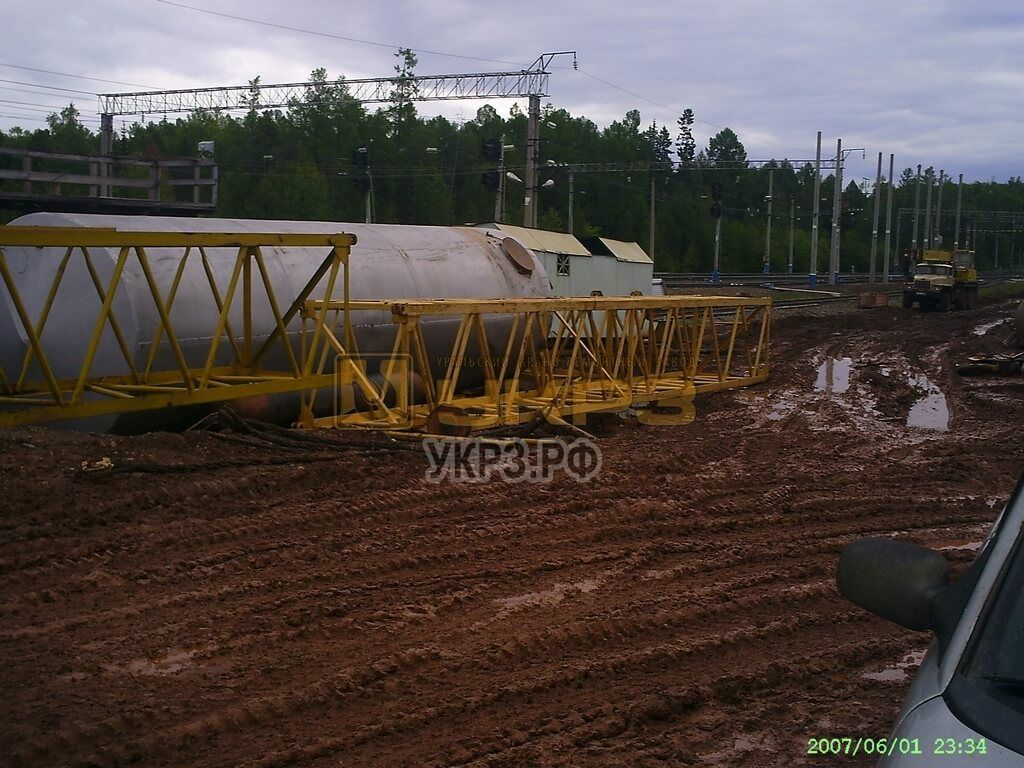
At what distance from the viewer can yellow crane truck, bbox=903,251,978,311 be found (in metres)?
43.2

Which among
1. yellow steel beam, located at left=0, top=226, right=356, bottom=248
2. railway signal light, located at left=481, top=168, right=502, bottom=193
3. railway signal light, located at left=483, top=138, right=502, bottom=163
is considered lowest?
yellow steel beam, located at left=0, top=226, right=356, bottom=248

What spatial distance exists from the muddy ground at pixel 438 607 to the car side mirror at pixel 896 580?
7.30 feet

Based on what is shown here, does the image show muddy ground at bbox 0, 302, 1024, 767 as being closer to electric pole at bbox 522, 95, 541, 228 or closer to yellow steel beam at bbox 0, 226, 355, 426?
yellow steel beam at bbox 0, 226, 355, 426

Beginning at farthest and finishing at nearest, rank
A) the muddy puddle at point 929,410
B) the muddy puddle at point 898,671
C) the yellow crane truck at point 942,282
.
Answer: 1. the yellow crane truck at point 942,282
2. the muddy puddle at point 929,410
3. the muddy puddle at point 898,671

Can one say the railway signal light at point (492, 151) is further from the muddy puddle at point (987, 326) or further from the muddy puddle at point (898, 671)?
the muddy puddle at point (898, 671)

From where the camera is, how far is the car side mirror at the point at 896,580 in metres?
2.75

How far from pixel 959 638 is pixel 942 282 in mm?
44679

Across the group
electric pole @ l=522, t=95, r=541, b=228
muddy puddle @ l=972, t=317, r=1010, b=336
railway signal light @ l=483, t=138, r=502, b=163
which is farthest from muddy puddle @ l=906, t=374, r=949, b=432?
railway signal light @ l=483, t=138, r=502, b=163

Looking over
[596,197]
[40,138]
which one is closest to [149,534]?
Answer: [40,138]

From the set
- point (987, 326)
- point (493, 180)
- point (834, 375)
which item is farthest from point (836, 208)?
point (834, 375)

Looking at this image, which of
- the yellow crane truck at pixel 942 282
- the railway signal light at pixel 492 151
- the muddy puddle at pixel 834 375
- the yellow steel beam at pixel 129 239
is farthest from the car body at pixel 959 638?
the yellow crane truck at pixel 942 282

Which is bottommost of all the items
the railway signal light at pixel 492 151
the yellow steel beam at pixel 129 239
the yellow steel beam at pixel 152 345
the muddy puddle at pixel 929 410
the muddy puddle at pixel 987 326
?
the muddy puddle at pixel 929 410

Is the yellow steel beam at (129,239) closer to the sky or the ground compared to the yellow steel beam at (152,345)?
closer to the sky

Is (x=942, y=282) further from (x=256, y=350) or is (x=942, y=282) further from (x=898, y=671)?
(x=898, y=671)
